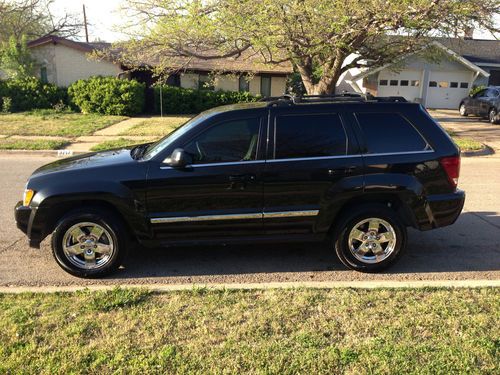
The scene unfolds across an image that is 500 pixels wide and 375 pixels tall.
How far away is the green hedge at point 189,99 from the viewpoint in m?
22.7

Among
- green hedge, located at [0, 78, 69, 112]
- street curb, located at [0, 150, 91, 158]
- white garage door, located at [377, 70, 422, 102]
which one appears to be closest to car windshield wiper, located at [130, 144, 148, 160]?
street curb, located at [0, 150, 91, 158]

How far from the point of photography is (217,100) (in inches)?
910

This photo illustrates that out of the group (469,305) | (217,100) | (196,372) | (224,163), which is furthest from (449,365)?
(217,100)

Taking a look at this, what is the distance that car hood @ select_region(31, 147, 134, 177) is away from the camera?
175 inches

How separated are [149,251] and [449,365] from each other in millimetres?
3385

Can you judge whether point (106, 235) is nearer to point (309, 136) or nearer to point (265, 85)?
point (309, 136)

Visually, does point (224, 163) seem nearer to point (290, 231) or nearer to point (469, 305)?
point (290, 231)

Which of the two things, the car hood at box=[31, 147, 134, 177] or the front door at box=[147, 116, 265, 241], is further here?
the car hood at box=[31, 147, 134, 177]

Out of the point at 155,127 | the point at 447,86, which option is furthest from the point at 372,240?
the point at 447,86

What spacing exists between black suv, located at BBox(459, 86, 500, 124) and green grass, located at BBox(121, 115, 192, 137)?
14.3 m

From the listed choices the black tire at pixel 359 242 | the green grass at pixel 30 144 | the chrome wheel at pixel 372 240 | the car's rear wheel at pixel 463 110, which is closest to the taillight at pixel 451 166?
the black tire at pixel 359 242

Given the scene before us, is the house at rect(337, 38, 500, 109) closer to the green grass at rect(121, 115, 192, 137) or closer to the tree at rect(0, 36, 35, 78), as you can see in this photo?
the green grass at rect(121, 115, 192, 137)

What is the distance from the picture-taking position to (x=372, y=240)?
4555 mm

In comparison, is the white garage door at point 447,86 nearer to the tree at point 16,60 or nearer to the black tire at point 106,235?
the tree at point 16,60
